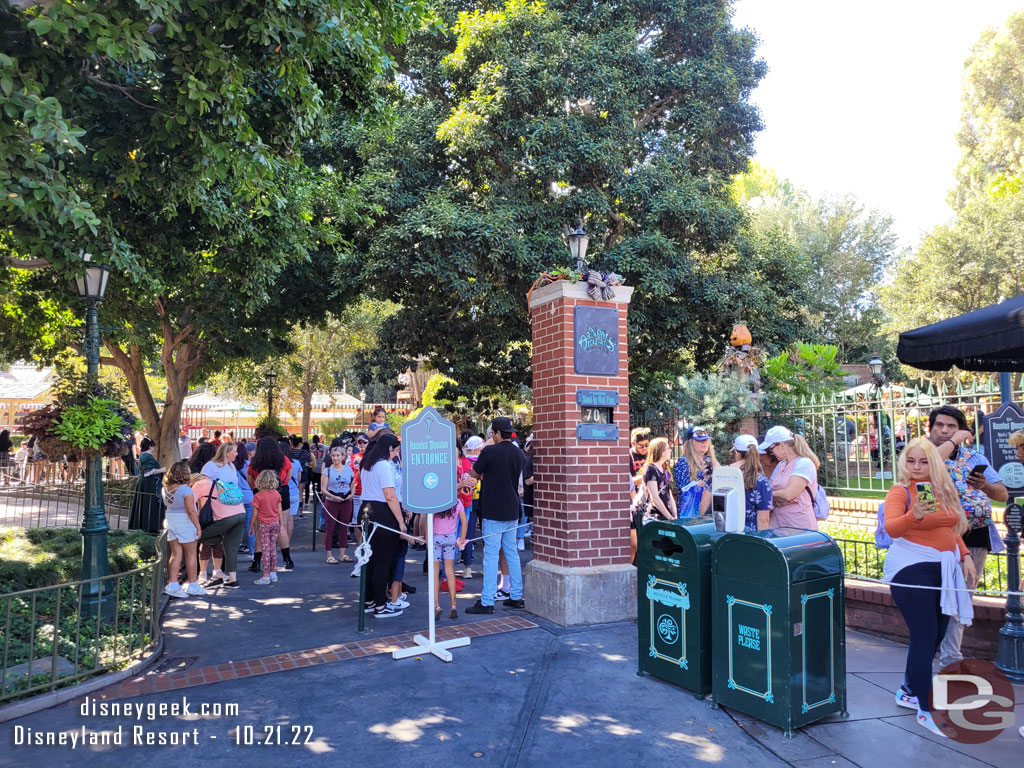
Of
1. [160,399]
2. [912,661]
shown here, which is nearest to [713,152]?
[912,661]

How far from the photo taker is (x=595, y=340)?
684 centimetres

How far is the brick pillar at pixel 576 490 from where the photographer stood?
658 centimetres

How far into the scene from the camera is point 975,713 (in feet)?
14.7

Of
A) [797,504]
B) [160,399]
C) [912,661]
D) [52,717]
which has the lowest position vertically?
[52,717]

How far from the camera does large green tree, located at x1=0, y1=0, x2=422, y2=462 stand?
4777 millimetres

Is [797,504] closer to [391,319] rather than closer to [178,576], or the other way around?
[178,576]

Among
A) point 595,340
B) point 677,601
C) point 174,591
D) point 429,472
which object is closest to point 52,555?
point 174,591

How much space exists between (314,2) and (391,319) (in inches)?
473

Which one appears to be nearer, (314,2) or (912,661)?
(912,661)

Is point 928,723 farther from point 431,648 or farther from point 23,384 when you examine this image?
point 23,384

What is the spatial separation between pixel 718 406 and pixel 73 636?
9.72m

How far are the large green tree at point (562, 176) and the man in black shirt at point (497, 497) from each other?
23.8 feet

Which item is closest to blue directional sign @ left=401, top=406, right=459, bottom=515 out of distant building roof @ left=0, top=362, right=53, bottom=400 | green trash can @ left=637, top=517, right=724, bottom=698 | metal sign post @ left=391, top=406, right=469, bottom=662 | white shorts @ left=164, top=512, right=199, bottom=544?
metal sign post @ left=391, top=406, right=469, bottom=662

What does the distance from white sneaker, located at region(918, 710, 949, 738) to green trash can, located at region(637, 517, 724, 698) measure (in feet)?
4.28
